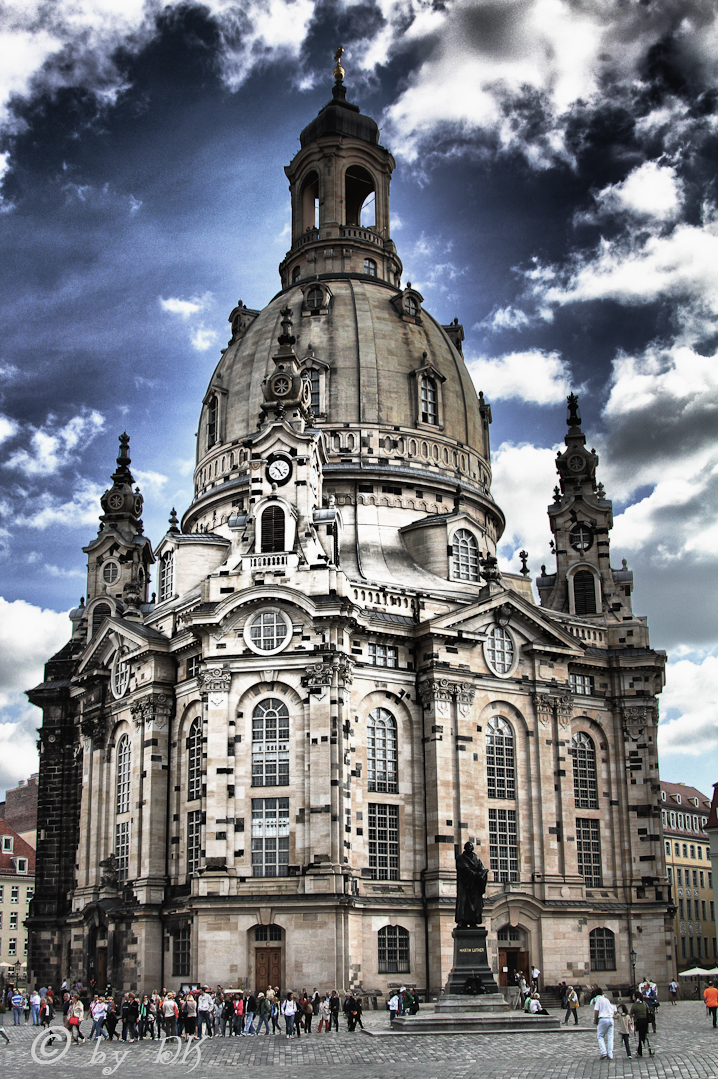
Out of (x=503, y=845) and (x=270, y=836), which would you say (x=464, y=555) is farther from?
(x=270, y=836)

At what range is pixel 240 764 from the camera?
197 ft

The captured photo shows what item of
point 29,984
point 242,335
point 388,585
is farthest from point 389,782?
point 242,335

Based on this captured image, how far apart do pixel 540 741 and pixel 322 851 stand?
1592 cm

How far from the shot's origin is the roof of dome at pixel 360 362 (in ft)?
252

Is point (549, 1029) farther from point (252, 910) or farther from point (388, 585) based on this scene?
point (388, 585)

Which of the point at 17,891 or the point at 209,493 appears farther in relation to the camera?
the point at 17,891

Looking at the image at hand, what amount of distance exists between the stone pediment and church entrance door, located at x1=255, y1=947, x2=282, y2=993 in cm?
1826

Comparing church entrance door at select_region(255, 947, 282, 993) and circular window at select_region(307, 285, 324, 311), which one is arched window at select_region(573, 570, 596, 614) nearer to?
circular window at select_region(307, 285, 324, 311)

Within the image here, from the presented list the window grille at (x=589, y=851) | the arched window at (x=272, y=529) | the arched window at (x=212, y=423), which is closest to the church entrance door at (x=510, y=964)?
the window grille at (x=589, y=851)

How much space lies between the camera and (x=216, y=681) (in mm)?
61031

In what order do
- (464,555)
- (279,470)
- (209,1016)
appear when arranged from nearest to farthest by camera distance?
(209,1016) → (279,470) → (464,555)

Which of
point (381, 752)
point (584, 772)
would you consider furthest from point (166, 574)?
point (584, 772)

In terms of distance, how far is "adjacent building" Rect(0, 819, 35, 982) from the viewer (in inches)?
4008

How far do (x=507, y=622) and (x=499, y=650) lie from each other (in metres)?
1.67
